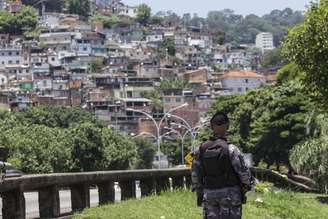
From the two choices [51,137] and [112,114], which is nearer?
[51,137]

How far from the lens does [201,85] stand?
595ft

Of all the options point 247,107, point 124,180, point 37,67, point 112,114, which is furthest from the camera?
point 37,67

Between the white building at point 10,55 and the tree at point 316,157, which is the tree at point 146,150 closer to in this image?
the tree at point 316,157

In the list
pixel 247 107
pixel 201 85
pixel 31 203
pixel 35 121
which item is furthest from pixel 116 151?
pixel 201 85

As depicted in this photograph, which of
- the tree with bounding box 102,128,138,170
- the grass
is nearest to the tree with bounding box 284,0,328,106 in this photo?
the grass

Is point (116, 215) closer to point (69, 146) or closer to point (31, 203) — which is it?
point (31, 203)

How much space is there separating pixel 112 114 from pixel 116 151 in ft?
262

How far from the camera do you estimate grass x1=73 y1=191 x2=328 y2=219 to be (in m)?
11.7

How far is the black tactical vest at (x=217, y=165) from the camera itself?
8.17m

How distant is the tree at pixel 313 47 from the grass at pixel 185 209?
6.83 meters

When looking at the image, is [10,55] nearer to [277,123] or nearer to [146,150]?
[146,150]

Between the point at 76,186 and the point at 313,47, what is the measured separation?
1345 cm

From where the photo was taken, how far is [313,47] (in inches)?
939

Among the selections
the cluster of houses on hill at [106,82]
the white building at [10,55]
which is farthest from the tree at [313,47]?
the white building at [10,55]
